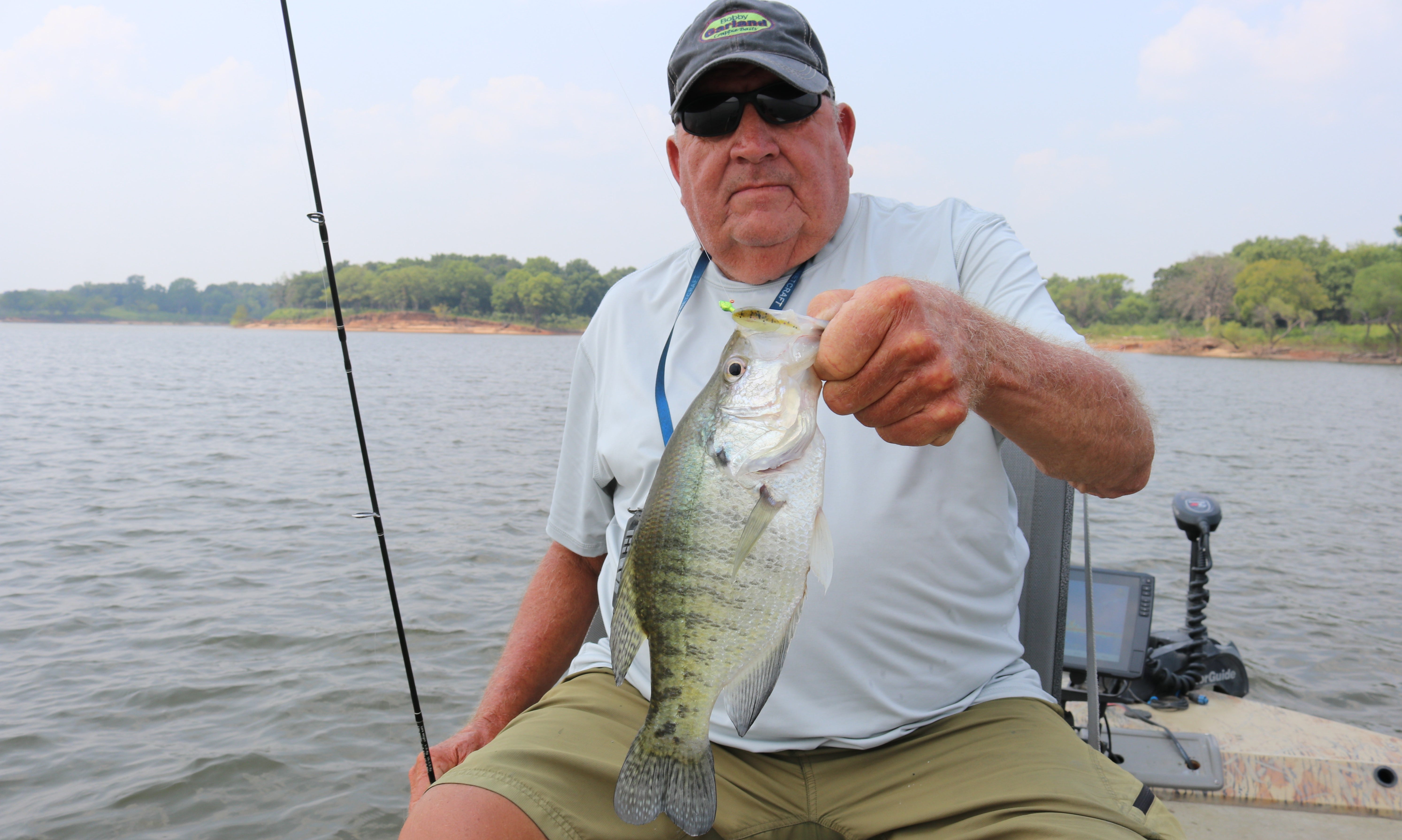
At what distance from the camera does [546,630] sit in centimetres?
278

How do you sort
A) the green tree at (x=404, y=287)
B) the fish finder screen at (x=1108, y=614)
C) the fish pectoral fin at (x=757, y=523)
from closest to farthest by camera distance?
the fish pectoral fin at (x=757, y=523) → the fish finder screen at (x=1108, y=614) → the green tree at (x=404, y=287)

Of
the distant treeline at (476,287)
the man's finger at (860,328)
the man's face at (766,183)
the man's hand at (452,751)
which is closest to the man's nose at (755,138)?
the man's face at (766,183)

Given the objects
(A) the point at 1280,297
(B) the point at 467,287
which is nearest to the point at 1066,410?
(B) the point at 467,287

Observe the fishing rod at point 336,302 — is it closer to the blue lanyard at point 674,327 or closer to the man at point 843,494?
the man at point 843,494

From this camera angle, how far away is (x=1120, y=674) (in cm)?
361

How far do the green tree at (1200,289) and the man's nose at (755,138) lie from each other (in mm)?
83473

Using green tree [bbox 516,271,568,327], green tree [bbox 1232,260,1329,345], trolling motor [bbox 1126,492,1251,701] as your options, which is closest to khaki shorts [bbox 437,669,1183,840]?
trolling motor [bbox 1126,492,1251,701]

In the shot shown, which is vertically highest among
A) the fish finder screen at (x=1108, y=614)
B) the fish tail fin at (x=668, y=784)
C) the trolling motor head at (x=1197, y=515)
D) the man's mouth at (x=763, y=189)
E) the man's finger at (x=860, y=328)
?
the man's mouth at (x=763, y=189)

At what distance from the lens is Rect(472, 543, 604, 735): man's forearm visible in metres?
2.70

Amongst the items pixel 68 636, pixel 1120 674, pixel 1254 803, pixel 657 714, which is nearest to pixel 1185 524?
pixel 1120 674

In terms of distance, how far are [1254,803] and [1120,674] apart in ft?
2.09

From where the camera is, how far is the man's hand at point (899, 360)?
1.40 meters

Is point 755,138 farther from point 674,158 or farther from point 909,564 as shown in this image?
point 909,564

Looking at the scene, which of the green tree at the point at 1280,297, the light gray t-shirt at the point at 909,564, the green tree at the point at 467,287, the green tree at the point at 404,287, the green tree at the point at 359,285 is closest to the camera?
the light gray t-shirt at the point at 909,564
